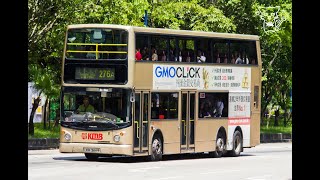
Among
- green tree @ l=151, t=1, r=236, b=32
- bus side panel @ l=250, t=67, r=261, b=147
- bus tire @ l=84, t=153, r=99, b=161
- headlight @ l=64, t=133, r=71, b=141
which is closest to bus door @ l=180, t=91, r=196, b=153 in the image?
bus tire @ l=84, t=153, r=99, b=161

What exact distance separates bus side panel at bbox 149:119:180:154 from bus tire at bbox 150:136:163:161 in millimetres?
189

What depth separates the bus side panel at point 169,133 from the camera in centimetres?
2491

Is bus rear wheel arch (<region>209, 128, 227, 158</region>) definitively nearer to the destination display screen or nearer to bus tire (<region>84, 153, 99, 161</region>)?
bus tire (<region>84, 153, 99, 161</region>)

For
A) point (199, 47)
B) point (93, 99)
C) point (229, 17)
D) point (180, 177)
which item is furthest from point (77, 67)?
point (229, 17)

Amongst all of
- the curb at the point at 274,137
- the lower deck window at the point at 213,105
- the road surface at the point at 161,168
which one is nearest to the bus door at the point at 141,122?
the road surface at the point at 161,168

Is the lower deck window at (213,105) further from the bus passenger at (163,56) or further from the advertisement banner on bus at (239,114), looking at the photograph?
the bus passenger at (163,56)

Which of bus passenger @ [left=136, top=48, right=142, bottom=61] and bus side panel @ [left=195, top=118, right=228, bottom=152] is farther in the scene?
bus side panel @ [left=195, top=118, right=228, bottom=152]

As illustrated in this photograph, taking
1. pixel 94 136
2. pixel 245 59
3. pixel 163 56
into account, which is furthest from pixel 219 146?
pixel 94 136

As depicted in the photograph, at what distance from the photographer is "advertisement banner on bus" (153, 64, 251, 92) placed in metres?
24.9

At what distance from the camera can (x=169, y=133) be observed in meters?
25.4

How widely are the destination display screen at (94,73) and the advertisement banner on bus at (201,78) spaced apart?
150 centimetres
